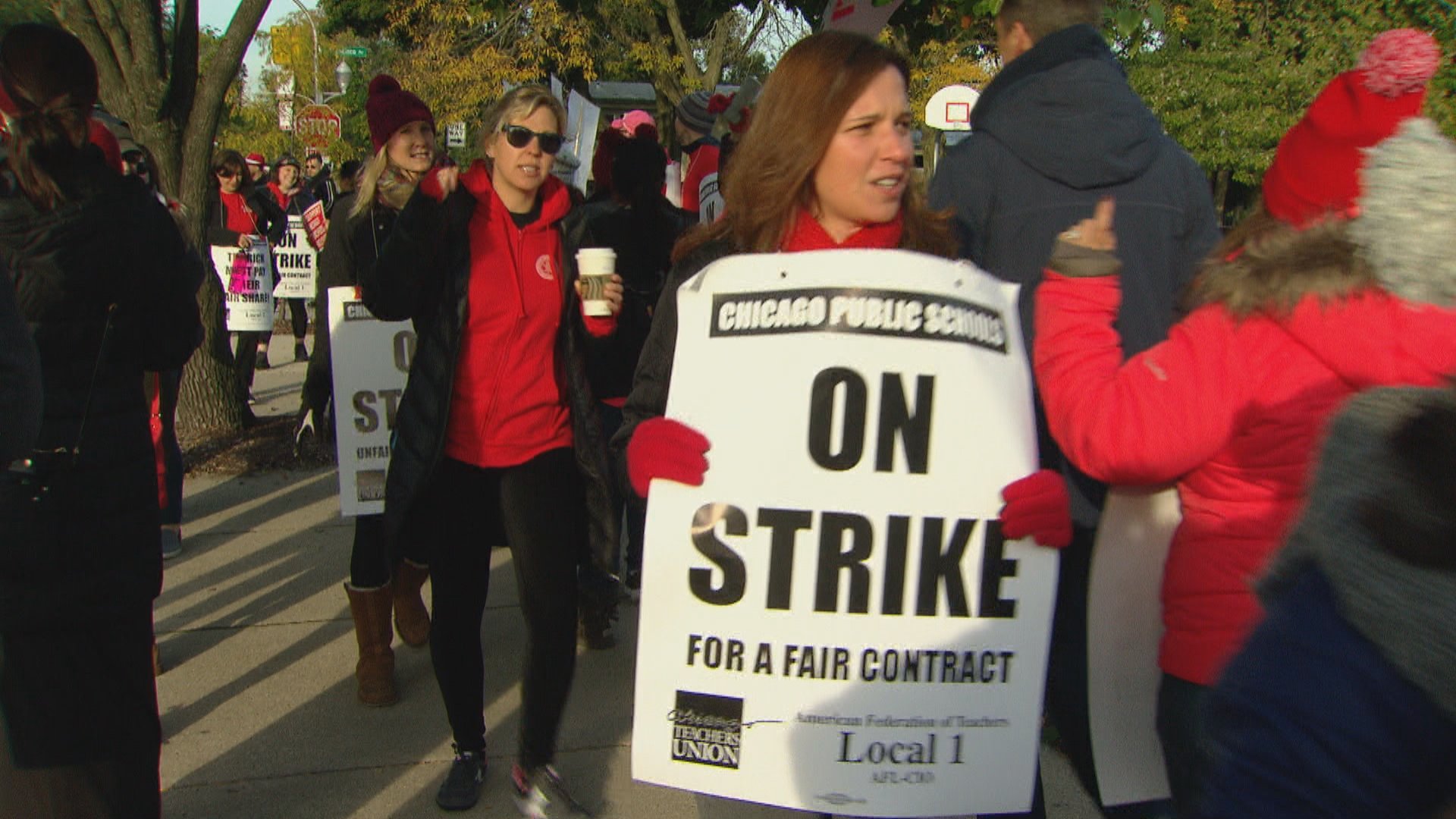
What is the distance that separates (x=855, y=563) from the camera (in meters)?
1.99

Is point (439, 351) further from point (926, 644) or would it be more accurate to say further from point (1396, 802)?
point (1396, 802)

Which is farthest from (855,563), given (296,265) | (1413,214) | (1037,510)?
(296,265)

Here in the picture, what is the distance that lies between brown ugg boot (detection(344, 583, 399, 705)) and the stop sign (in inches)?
852

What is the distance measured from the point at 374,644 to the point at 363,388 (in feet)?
3.25

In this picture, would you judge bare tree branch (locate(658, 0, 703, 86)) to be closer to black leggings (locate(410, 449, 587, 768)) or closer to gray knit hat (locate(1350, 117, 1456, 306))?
black leggings (locate(410, 449, 587, 768))

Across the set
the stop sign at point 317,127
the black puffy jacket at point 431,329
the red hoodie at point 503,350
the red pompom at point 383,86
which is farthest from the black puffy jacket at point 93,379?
the stop sign at point 317,127

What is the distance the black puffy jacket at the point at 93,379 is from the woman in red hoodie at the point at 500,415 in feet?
2.56

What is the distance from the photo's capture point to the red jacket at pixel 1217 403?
5.90ft

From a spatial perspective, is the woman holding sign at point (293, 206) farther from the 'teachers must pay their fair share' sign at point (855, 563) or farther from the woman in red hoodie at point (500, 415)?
the 'teachers must pay their fair share' sign at point (855, 563)

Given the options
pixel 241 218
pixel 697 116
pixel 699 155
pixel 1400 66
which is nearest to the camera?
pixel 1400 66

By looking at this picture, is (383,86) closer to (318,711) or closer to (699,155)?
(318,711)

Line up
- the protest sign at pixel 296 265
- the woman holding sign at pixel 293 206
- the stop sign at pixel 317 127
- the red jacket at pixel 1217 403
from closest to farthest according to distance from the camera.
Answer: the red jacket at pixel 1217 403 < the woman holding sign at pixel 293 206 < the protest sign at pixel 296 265 < the stop sign at pixel 317 127

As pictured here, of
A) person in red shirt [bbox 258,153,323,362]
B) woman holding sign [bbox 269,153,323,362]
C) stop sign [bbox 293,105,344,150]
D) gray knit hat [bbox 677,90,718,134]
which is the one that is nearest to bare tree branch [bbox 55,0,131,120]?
woman holding sign [bbox 269,153,323,362]

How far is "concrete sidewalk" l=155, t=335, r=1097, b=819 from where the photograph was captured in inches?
155
